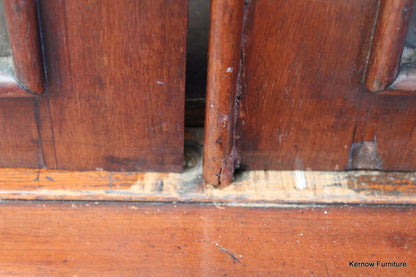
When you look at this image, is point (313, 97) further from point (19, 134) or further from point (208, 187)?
point (19, 134)

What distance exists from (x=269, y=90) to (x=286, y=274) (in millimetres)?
383

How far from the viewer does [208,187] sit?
814 millimetres

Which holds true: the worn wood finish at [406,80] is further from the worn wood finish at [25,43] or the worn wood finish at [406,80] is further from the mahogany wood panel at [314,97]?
the worn wood finish at [25,43]

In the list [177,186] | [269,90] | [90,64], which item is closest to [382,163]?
[269,90]

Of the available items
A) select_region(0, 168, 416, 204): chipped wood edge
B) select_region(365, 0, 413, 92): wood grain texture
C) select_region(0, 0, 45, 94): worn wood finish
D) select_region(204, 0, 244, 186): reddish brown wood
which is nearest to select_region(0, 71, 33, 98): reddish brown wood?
select_region(0, 0, 45, 94): worn wood finish

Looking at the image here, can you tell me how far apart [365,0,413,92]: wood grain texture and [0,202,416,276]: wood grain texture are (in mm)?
266

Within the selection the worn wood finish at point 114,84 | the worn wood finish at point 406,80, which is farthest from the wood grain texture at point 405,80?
the worn wood finish at point 114,84

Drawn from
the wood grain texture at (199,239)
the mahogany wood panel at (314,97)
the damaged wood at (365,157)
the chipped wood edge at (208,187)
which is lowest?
the wood grain texture at (199,239)

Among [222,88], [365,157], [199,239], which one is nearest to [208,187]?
[199,239]

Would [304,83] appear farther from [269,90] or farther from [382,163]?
[382,163]

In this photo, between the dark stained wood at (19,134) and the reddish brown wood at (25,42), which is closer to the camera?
the reddish brown wood at (25,42)

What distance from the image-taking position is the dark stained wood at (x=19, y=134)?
2.54 feet

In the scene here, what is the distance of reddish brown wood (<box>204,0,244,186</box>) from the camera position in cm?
66

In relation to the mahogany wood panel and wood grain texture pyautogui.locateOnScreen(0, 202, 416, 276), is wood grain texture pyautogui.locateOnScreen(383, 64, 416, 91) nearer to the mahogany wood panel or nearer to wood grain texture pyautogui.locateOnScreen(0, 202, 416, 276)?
the mahogany wood panel
